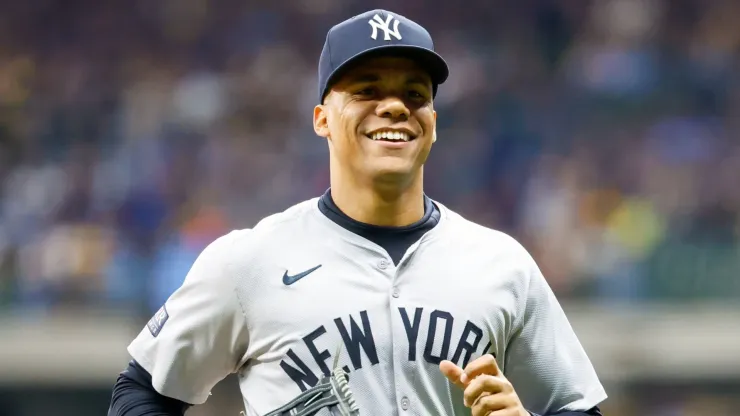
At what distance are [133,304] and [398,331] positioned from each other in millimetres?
6507

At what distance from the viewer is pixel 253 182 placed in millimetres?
9695

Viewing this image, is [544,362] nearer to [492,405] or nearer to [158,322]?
[492,405]

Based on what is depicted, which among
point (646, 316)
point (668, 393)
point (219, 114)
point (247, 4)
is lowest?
point (668, 393)

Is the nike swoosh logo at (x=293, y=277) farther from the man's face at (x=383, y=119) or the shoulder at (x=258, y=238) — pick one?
the man's face at (x=383, y=119)

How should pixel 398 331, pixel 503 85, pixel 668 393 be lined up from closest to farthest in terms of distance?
pixel 398 331, pixel 668 393, pixel 503 85

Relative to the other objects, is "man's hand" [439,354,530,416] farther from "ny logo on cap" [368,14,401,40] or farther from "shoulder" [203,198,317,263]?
"ny logo on cap" [368,14,401,40]

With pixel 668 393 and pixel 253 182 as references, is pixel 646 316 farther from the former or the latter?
pixel 253 182

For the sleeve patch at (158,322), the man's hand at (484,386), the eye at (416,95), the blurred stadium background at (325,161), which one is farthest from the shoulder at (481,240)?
the blurred stadium background at (325,161)

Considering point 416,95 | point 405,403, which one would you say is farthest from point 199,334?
point 416,95

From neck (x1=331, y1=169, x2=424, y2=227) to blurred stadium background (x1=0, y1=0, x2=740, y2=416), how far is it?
5.94 m

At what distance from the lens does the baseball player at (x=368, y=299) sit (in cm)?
264

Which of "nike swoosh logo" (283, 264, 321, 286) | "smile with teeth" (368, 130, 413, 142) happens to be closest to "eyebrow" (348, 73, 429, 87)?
"smile with teeth" (368, 130, 413, 142)

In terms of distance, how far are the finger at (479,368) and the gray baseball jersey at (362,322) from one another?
22 cm

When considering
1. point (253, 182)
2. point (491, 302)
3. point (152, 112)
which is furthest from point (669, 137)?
point (491, 302)
